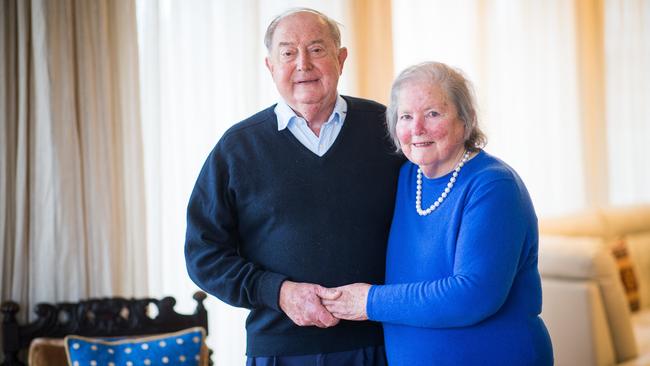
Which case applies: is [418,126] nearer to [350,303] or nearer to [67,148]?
[350,303]

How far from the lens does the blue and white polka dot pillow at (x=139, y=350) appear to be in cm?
223

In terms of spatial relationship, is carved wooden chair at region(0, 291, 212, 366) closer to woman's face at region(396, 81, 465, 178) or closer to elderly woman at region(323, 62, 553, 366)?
elderly woman at region(323, 62, 553, 366)

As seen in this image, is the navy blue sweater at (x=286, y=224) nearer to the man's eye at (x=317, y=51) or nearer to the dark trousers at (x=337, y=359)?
the dark trousers at (x=337, y=359)

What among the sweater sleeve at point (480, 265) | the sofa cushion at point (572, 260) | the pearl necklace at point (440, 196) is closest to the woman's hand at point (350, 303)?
the sweater sleeve at point (480, 265)

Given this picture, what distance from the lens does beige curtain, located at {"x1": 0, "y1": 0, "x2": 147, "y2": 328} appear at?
7.72 ft

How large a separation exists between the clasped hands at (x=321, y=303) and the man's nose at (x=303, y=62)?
54cm

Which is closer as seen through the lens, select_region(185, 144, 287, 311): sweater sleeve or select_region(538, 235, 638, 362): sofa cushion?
select_region(185, 144, 287, 311): sweater sleeve

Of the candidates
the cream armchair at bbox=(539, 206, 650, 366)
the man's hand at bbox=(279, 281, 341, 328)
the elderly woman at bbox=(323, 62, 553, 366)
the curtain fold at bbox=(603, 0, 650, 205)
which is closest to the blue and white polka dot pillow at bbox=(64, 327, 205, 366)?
the man's hand at bbox=(279, 281, 341, 328)

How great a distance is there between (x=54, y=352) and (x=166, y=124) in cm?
94

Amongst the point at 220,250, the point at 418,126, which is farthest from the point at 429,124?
the point at 220,250

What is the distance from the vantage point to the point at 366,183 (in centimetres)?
183

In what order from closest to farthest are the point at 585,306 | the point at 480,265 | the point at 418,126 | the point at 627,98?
the point at 480,265 → the point at 418,126 → the point at 585,306 → the point at 627,98

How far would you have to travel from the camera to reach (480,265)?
4.99ft

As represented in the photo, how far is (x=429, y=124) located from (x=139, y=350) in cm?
125
